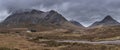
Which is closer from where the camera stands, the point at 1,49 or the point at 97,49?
the point at 1,49

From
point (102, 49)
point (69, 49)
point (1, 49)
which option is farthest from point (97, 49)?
point (1, 49)

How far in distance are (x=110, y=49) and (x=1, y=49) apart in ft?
78.9

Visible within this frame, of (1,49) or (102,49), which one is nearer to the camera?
(1,49)

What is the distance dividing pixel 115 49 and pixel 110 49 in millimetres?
1103

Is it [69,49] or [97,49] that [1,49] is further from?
[97,49]

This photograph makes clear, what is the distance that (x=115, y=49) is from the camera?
56281mm

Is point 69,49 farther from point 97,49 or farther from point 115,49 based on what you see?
point 115,49

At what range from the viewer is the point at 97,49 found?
57562 mm

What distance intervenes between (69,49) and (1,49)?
1560 cm

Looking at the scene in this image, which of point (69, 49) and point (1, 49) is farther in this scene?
point (69, 49)

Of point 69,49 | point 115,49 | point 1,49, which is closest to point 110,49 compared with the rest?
point 115,49

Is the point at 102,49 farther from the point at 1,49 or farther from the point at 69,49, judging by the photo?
the point at 1,49

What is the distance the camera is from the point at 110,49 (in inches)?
2227

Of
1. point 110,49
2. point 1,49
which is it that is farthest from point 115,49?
point 1,49
